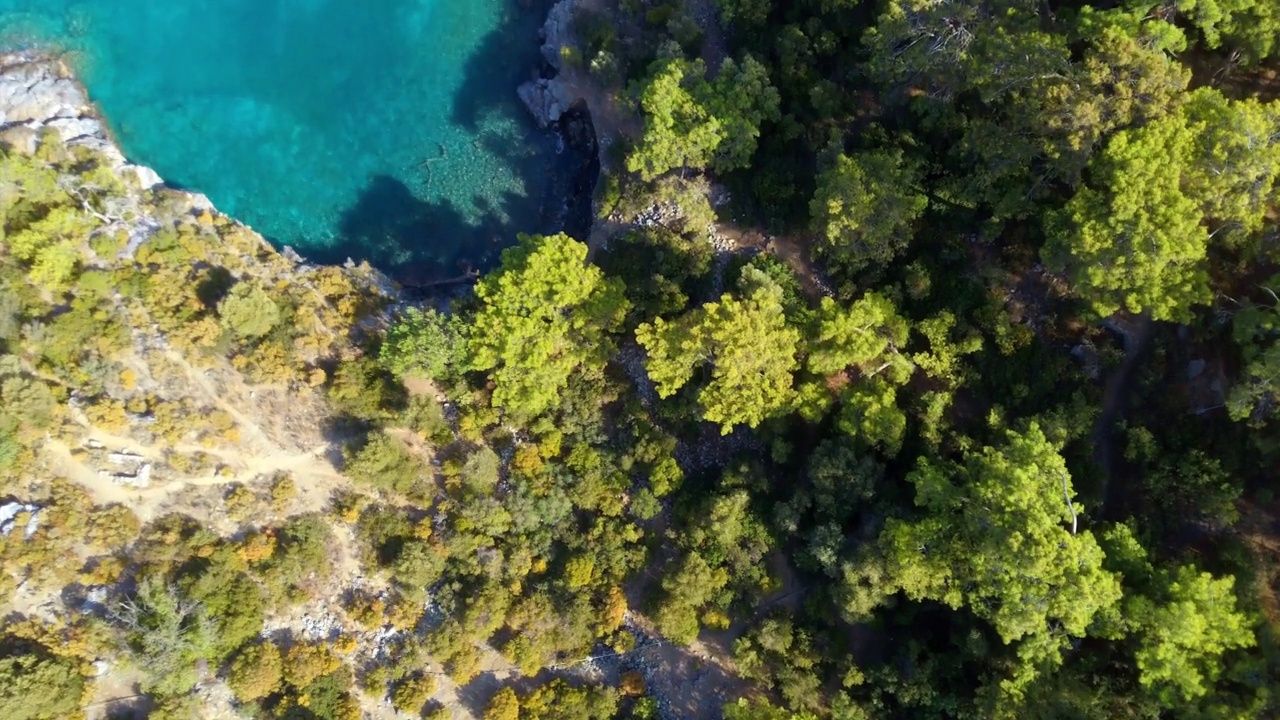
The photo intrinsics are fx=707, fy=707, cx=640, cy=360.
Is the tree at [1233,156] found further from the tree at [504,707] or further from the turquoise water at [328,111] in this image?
the tree at [504,707]

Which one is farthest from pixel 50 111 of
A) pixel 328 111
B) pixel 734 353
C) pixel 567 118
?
pixel 734 353

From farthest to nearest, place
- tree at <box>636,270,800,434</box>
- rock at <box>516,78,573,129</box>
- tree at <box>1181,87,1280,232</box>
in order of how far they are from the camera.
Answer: rock at <box>516,78,573,129</box> → tree at <box>636,270,800,434</box> → tree at <box>1181,87,1280,232</box>

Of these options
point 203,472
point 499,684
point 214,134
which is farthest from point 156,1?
point 499,684

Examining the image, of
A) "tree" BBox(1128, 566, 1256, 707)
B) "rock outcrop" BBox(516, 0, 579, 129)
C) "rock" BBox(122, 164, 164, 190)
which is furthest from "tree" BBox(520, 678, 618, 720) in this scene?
"rock" BBox(122, 164, 164, 190)

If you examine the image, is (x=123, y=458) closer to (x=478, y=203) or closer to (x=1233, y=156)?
(x=478, y=203)

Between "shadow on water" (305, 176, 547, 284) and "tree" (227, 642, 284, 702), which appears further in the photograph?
"shadow on water" (305, 176, 547, 284)

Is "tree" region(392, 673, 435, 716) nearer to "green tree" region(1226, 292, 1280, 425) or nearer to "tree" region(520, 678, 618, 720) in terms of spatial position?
"tree" region(520, 678, 618, 720)
